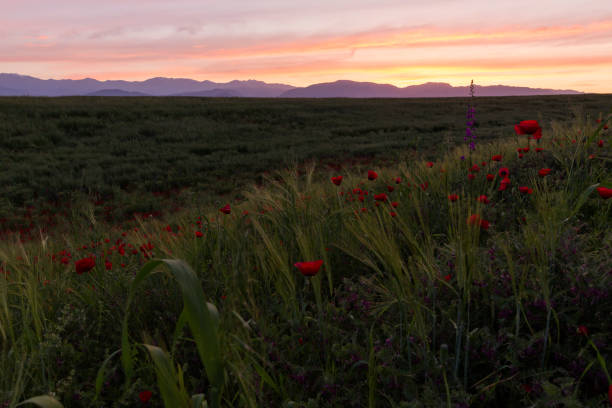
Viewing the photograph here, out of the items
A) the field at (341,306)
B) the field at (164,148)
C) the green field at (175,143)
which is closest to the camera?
the field at (341,306)

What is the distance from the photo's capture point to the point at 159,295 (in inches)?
86.3

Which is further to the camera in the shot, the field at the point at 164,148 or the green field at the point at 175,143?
the green field at the point at 175,143

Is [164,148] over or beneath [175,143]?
beneath

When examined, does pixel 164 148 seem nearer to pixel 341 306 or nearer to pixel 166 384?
pixel 341 306

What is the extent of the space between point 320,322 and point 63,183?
12.9 metres

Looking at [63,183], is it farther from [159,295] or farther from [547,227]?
[547,227]

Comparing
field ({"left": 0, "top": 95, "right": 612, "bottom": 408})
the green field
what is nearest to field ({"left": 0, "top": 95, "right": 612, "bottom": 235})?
the green field

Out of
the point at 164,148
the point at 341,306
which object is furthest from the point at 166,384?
the point at 164,148

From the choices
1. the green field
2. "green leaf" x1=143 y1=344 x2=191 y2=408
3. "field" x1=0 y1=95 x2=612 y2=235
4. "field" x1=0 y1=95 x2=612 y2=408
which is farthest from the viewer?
the green field

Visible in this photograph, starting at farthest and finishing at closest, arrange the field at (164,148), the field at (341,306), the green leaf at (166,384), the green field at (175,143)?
1. the green field at (175,143)
2. the field at (164,148)
3. the field at (341,306)
4. the green leaf at (166,384)

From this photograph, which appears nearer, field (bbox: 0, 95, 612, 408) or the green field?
field (bbox: 0, 95, 612, 408)

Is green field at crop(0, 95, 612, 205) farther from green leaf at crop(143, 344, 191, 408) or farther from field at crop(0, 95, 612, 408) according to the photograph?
green leaf at crop(143, 344, 191, 408)

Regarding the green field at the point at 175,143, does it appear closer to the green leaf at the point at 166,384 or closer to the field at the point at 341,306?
the field at the point at 341,306

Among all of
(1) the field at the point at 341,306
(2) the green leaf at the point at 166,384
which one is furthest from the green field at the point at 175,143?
(2) the green leaf at the point at 166,384
